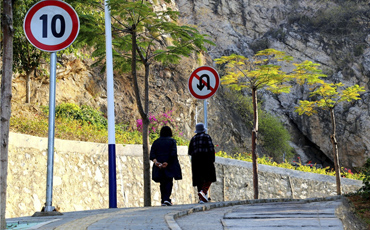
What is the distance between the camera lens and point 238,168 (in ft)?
62.9

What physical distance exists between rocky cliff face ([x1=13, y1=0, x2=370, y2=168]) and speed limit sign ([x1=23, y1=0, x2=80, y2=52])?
11744mm

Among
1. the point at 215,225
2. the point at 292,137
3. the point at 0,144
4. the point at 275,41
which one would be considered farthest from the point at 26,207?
the point at 275,41

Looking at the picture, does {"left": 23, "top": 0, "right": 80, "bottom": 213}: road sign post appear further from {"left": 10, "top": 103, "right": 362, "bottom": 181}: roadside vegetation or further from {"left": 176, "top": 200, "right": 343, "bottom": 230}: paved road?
{"left": 10, "top": 103, "right": 362, "bottom": 181}: roadside vegetation

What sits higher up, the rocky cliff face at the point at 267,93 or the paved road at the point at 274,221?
the rocky cliff face at the point at 267,93

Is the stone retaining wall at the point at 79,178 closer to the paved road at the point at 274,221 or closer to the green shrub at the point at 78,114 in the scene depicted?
the green shrub at the point at 78,114

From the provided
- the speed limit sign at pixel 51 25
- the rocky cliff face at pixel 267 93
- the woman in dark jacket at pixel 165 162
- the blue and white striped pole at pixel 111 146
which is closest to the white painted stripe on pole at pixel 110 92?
the blue and white striped pole at pixel 111 146

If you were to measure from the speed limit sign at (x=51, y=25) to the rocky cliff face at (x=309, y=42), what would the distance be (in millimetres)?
32499

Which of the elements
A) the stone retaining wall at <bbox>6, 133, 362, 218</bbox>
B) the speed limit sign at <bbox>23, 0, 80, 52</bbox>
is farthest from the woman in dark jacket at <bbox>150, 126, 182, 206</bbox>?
the speed limit sign at <bbox>23, 0, 80, 52</bbox>

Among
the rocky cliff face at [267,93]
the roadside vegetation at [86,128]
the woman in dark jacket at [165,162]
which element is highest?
the rocky cliff face at [267,93]

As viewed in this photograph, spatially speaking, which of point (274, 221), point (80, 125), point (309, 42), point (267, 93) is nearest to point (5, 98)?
point (274, 221)

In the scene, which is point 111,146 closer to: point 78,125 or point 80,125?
point 78,125

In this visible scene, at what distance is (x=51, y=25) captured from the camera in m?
6.75

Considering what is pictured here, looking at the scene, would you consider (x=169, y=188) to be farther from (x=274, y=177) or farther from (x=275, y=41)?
(x=275, y=41)

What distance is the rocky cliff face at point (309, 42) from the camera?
3681cm
